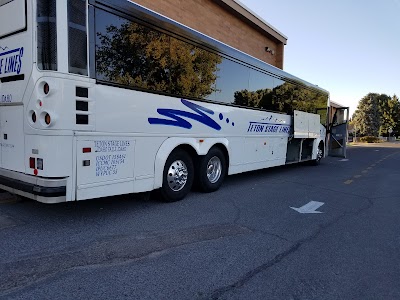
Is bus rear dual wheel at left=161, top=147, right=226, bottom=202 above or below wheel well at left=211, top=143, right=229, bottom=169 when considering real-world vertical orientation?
below

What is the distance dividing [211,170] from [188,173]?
979 mm

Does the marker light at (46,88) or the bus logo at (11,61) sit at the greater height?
the bus logo at (11,61)

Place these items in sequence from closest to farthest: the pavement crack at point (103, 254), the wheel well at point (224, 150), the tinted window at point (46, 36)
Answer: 1. the pavement crack at point (103, 254)
2. the tinted window at point (46, 36)
3. the wheel well at point (224, 150)

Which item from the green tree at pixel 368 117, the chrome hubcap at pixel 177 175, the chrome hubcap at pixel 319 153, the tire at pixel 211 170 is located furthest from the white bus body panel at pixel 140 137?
the green tree at pixel 368 117

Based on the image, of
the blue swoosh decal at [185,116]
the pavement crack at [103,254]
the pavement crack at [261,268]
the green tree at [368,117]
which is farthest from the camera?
the green tree at [368,117]

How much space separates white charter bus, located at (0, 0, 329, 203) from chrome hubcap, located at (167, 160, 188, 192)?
0.08ft

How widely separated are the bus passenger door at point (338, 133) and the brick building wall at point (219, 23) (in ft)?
18.9

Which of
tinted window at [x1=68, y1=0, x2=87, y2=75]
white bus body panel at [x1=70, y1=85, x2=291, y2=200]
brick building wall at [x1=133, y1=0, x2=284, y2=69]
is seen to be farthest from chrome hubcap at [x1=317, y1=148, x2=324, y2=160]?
tinted window at [x1=68, y1=0, x2=87, y2=75]

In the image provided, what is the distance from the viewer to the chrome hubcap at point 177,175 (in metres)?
6.15

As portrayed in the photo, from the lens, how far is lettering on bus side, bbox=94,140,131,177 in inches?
187

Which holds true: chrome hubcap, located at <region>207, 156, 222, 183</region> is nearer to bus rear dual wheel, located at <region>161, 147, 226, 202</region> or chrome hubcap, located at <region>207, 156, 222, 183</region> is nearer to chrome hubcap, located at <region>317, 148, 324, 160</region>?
bus rear dual wheel, located at <region>161, 147, 226, 202</region>

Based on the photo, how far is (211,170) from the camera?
7348 millimetres

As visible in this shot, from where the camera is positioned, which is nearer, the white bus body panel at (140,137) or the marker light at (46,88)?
the marker light at (46,88)

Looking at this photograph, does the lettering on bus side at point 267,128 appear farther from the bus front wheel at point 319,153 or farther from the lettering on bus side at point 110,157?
the lettering on bus side at point 110,157
